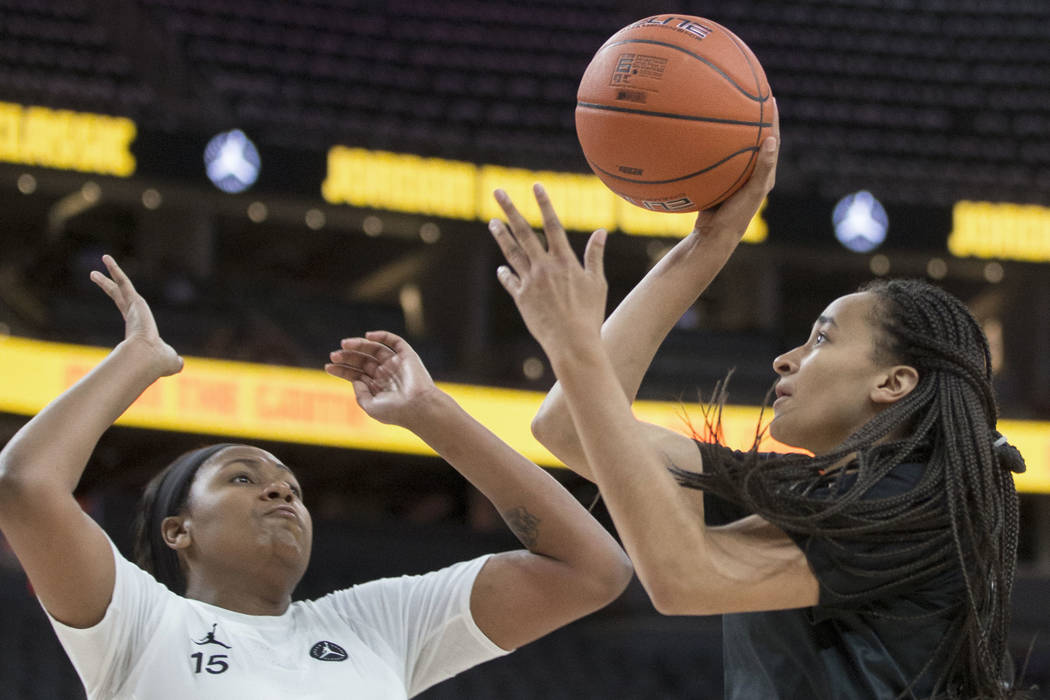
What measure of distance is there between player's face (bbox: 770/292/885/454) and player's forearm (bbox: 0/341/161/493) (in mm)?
958

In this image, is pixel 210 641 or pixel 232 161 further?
pixel 232 161

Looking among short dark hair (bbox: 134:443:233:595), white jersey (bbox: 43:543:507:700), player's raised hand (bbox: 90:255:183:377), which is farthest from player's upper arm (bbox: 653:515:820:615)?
short dark hair (bbox: 134:443:233:595)

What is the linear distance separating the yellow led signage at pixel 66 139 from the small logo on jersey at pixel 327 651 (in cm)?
837

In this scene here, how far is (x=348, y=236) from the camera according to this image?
43.6 feet

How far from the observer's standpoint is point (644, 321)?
189cm

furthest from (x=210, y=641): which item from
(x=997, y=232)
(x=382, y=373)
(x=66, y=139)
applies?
(x=997, y=232)

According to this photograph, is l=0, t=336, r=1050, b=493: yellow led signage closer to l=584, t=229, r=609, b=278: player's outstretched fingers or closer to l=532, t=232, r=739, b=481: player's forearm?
l=532, t=232, r=739, b=481: player's forearm

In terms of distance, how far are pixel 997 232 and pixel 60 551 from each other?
35.3ft

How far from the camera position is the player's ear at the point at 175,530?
2141mm

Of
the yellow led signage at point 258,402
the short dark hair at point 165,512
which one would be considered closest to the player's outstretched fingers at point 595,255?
the short dark hair at point 165,512

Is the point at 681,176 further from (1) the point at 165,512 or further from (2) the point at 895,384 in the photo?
(1) the point at 165,512

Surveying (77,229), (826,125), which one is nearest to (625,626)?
(826,125)

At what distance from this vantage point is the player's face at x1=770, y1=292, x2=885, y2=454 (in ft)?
5.66

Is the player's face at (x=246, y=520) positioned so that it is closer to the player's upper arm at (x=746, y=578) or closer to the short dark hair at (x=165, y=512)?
the short dark hair at (x=165, y=512)
